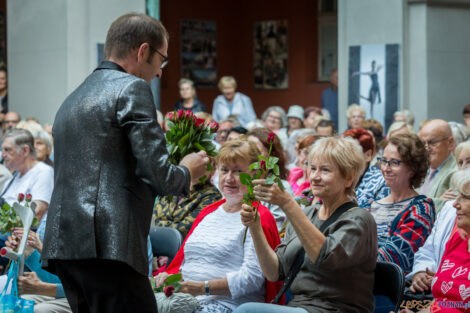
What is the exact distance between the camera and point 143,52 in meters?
2.64

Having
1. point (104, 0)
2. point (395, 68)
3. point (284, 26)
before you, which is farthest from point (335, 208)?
point (284, 26)

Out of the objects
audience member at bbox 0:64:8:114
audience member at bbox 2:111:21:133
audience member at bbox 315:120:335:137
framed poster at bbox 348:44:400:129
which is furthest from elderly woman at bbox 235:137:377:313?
audience member at bbox 0:64:8:114

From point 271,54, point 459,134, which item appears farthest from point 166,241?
point 271,54

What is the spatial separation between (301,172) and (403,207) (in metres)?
1.83

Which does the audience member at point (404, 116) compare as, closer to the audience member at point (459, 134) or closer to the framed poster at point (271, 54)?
the audience member at point (459, 134)

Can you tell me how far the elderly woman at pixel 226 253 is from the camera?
3582 millimetres

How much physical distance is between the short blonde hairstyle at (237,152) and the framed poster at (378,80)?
A: 6238mm

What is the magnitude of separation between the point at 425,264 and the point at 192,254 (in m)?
1.25

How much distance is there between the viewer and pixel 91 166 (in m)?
2.49

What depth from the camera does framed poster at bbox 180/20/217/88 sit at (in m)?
15.4

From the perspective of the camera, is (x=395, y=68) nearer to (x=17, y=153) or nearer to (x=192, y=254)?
(x=17, y=153)

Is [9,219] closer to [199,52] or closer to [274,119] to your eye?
[274,119]

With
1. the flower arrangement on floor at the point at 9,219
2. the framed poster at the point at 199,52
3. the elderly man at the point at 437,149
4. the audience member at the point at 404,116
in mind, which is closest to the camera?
the flower arrangement on floor at the point at 9,219

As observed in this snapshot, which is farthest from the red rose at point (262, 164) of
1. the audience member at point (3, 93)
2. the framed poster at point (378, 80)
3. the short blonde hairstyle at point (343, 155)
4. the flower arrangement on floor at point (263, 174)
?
the audience member at point (3, 93)
